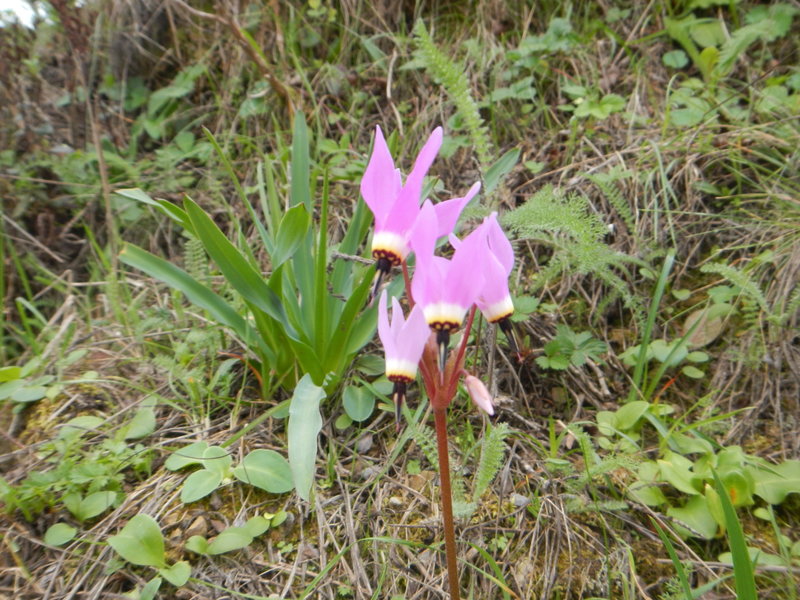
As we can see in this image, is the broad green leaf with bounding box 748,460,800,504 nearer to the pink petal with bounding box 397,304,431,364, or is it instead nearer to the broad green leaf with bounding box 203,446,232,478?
the pink petal with bounding box 397,304,431,364

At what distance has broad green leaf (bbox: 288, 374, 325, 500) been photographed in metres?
1.20

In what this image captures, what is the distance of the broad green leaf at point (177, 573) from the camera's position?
1430mm

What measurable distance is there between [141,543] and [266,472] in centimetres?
34

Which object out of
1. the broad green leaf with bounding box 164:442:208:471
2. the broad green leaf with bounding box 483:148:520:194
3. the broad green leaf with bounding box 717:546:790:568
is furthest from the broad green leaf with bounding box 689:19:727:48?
the broad green leaf with bounding box 164:442:208:471

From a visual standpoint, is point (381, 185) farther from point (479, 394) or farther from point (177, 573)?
point (177, 573)

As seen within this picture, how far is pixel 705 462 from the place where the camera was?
1.61 metres

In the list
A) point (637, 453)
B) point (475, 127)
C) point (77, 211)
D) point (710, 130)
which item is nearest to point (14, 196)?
point (77, 211)

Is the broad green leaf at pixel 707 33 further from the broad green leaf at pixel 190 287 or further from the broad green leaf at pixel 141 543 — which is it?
the broad green leaf at pixel 141 543

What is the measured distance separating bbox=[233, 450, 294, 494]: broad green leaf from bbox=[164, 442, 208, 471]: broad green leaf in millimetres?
121

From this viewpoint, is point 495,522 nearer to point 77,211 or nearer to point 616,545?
point 616,545

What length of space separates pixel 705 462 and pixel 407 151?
1872 mm

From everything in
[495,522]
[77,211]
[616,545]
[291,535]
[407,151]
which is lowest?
[616,545]

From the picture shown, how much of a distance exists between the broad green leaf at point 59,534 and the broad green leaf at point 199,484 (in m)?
0.31

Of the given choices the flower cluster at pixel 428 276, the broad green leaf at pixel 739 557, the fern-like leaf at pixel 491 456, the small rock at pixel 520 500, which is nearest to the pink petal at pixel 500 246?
the flower cluster at pixel 428 276
